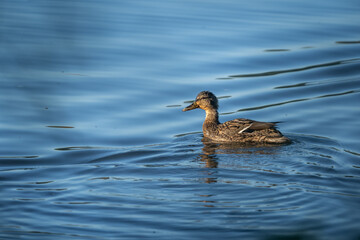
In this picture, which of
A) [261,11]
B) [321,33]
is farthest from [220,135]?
[261,11]

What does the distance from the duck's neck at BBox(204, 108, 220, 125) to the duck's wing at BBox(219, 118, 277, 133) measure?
592 millimetres

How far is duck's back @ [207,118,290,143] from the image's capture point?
885 cm

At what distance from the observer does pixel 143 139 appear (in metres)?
9.38

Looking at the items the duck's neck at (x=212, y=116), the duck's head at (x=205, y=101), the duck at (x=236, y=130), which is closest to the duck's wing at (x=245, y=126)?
the duck at (x=236, y=130)

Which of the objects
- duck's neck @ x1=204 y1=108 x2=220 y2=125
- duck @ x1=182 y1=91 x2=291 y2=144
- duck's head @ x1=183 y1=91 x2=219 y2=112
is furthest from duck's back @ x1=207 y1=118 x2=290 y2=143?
duck's head @ x1=183 y1=91 x2=219 y2=112

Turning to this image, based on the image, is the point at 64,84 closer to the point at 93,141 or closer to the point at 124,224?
the point at 93,141

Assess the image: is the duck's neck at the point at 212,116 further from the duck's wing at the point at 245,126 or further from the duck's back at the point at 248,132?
the duck's wing at the point at 245,126

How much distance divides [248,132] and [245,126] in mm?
119

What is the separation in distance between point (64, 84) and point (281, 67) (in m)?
5.27

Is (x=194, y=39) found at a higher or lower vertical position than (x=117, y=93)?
higher

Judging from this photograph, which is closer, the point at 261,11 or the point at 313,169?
the point at 313,169

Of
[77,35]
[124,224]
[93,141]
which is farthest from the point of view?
[93,141]

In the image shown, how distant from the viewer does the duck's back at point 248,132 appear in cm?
885

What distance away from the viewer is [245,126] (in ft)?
30.5
